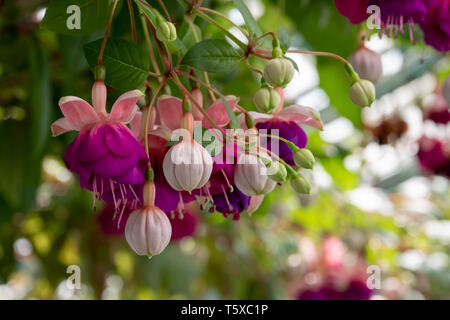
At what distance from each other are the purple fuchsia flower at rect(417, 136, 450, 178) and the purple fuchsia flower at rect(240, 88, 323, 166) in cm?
134

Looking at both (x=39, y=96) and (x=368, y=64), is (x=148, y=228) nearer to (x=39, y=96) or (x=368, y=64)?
(x=368, y=64)

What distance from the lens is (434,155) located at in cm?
173

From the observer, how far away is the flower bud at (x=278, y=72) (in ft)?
1.39

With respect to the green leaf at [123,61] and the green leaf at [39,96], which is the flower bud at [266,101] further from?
the green leaf at [39,96]

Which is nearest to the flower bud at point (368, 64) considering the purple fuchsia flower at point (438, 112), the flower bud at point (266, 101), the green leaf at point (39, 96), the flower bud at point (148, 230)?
the flower bud at point (266, 101)

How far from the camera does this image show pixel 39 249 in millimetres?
1730

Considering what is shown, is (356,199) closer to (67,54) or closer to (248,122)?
(67,54)

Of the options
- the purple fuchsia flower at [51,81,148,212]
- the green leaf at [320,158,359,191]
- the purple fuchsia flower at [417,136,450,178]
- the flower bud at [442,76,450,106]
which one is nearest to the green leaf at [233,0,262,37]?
the purple fuchsia flower at [51,81,148,212]

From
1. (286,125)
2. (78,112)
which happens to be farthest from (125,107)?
(286,125)

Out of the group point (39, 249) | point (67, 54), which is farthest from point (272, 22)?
point (39, 249)

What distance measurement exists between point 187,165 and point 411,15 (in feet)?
0.78

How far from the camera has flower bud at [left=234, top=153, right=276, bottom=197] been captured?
416 millimetres
